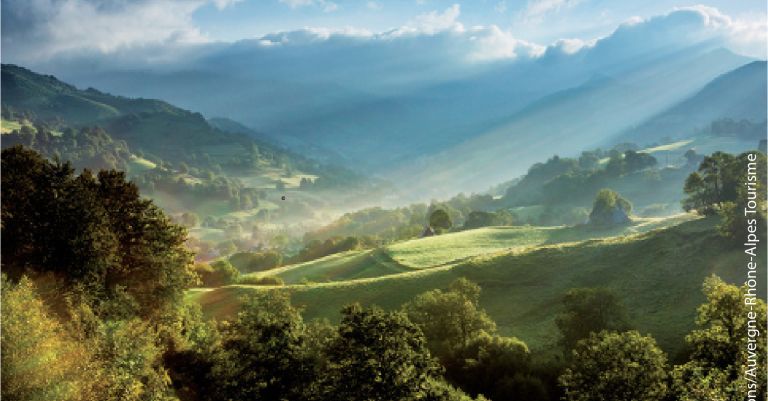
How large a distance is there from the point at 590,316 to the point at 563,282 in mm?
28474

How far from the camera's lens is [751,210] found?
235 feet

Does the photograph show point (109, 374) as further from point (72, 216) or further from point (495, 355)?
point (495, 355)

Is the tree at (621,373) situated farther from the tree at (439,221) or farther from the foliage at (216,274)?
the tree at (439,221)

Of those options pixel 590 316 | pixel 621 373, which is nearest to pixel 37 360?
pixel 621 373

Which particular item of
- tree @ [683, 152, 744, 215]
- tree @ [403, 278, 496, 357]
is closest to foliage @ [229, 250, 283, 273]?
tree @ [403, 278, 496, 357]

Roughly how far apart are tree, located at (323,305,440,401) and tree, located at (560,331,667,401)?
1156 centimetres

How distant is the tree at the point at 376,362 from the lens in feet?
116

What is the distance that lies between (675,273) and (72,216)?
3174 inches

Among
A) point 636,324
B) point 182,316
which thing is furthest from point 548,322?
point 182,316

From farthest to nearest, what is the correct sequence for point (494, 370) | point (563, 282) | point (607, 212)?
1. point (607, 212)
2. point (563, 282)
3. point (494, 370)

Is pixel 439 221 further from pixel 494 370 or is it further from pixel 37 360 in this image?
pixel 37 360

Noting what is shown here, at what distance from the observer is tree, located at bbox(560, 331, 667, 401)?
34375 millimetres

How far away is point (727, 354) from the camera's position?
108 ft

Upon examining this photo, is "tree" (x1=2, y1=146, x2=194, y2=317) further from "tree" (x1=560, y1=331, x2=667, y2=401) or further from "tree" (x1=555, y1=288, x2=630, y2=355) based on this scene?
"tree" (x1=555, y1=288, x2=630, y2=355)
